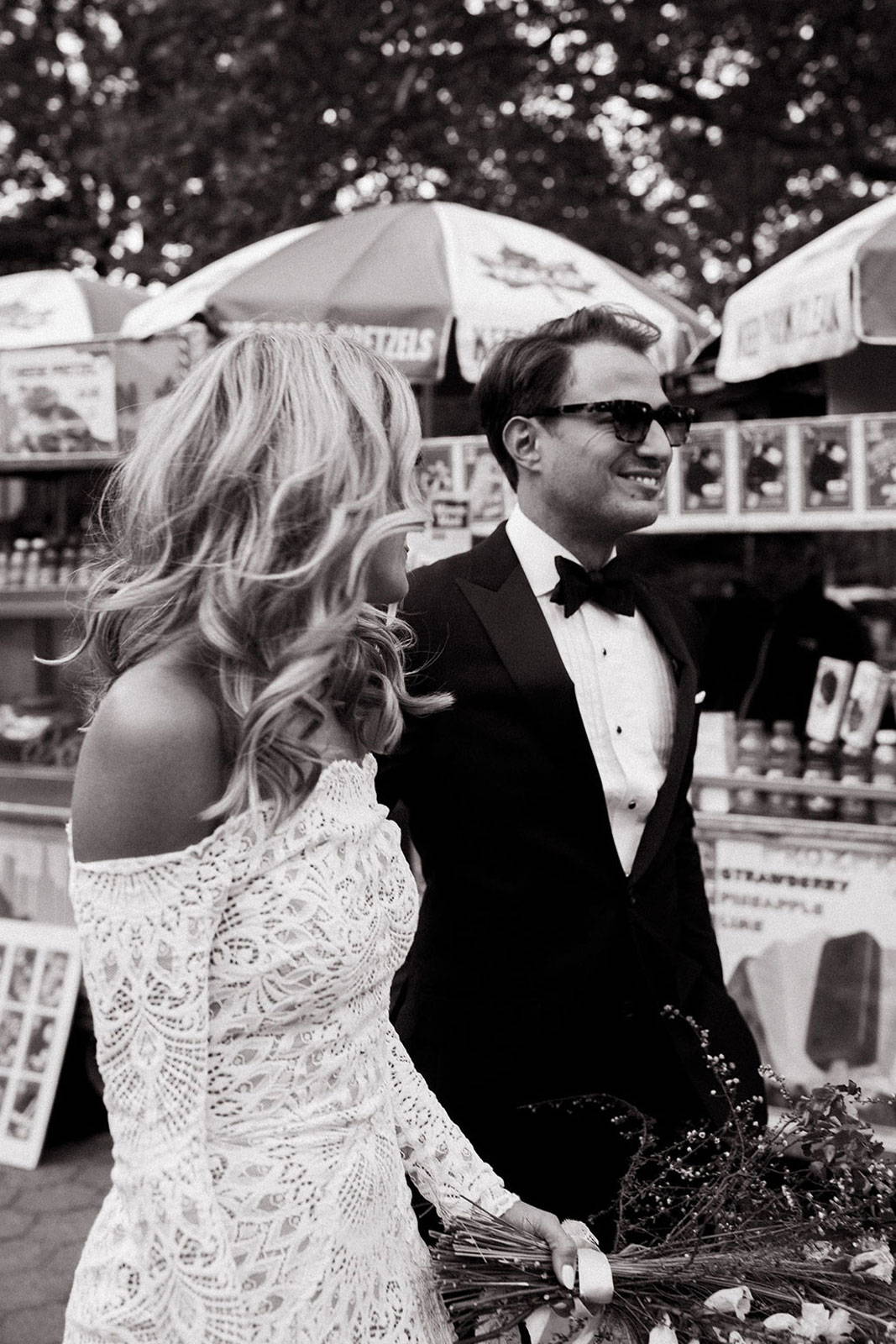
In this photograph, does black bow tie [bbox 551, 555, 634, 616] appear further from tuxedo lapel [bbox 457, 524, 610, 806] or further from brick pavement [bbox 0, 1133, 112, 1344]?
brick pavement [bbox 0, 1133, 112, 1344]

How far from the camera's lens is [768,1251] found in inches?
54.0

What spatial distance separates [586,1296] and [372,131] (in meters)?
10.4

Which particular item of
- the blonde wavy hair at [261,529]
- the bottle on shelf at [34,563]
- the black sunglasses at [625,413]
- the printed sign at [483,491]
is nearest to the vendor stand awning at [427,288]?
the printed sign at [483,491]

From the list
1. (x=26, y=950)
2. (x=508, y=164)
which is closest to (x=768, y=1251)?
(x=26, y=950)

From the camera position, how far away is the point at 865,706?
4.11 metres

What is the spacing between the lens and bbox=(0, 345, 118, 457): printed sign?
482 centimetres

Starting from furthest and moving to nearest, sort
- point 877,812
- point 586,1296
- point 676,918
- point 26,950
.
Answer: point 26,950 < point 877,812 < point 676,918 < point 586,1296

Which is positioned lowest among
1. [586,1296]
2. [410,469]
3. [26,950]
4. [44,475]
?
[26,950]

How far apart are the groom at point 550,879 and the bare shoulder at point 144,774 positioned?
2.67 feet

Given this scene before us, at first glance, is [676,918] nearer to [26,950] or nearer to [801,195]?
[26,950]

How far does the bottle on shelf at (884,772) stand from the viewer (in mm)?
3984

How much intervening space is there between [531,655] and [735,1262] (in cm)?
106

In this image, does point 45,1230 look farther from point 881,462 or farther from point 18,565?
point 881,462

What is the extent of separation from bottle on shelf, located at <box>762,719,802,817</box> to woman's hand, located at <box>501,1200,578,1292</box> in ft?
9.42
